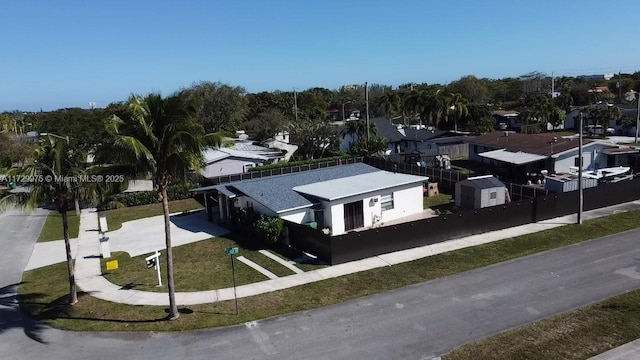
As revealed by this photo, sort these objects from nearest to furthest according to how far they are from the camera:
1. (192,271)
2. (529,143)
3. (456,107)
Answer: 1. (192,271)
2. (529,143)
3. (456,107)

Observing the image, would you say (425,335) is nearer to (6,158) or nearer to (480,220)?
(480,220)

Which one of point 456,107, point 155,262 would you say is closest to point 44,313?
Result: point 155,262

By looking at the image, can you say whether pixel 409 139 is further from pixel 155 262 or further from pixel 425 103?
pixel 155 262

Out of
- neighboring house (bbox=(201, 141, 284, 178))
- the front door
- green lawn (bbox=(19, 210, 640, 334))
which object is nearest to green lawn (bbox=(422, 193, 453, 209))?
the front door

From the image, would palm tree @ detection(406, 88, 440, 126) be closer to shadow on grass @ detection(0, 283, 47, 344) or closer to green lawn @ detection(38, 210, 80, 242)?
green lawn @ detection(38, 210, 80, 242)

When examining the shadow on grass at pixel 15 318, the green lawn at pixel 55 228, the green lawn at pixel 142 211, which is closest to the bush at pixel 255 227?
the green lawn at pixel 142 211

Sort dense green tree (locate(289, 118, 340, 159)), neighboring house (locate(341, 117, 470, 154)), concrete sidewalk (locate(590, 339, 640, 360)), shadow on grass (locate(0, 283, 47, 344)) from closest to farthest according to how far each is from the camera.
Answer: concrete sidewalk (locate(590, 339, 640, 360)), shadow on grass (locate(0, 283, 47, 344)), dense green tree (locate(289, 118, 340, 159)), neighboring house (locate(341, 117, 470, 154))
